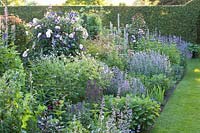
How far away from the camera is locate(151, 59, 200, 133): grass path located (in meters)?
5.16

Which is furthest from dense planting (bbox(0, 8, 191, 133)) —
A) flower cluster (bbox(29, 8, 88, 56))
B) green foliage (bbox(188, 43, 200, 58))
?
green foliage (bbox(188, 43, 200, 58))

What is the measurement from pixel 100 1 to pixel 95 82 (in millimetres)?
13503

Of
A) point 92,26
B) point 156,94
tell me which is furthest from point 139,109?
point 92,26

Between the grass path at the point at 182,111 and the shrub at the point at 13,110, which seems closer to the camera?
the shrub at the point at 13,110

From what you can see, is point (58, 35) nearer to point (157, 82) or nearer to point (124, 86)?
point (157, 82)

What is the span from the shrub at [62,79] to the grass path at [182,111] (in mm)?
1053

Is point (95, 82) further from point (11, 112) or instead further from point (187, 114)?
point (11, 112)

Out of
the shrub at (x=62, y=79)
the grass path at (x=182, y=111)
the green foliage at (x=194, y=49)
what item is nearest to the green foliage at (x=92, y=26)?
the grass path at (x=182, y=111)

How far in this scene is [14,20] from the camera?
8453 millimetres

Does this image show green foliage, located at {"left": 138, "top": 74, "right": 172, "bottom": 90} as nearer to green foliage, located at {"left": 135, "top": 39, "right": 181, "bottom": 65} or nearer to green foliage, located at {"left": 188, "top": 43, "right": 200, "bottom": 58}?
green foliage, located at {"left": 135, "top": 39, "right": 181, "bottom": 65}

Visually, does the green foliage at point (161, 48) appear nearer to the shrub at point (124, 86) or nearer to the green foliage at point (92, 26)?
the green foliage at point (92, 26)

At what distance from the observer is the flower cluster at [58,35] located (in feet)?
24.6

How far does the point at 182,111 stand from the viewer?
6.01m

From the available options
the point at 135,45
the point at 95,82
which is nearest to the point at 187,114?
the point at 95,82
